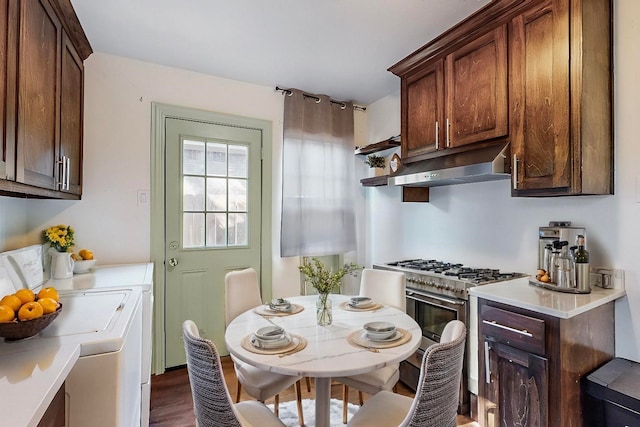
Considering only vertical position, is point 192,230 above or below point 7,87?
below

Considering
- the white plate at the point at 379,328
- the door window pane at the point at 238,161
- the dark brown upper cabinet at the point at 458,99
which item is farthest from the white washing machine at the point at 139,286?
the dark brown upper cabinet at the point at 458,99

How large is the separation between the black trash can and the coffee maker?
2.10ft

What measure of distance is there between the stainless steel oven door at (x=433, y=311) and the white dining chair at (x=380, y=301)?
22 cm

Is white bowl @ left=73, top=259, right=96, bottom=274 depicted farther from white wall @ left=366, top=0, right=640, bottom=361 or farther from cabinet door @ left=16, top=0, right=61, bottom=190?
white wall @ left=366, top=0, right=640, bottom=361

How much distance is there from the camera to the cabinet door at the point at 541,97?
1.73m

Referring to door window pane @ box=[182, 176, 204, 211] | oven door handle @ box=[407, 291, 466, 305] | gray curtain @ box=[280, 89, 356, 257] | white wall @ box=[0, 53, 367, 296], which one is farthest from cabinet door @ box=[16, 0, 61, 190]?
oven door handle @ box=[407, 291, 466, 305]

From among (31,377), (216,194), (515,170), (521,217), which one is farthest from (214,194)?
(521,217)

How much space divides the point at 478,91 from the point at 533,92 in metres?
0.38

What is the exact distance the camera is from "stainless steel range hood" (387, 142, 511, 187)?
78.3 inches

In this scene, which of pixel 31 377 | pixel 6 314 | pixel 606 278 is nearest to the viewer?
pixel 31 377

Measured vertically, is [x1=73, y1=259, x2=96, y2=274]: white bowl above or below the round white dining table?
above

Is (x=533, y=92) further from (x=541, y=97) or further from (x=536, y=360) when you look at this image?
(x=536, y=360)

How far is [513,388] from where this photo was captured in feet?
5.61

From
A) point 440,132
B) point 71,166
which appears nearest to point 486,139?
point 440,132
